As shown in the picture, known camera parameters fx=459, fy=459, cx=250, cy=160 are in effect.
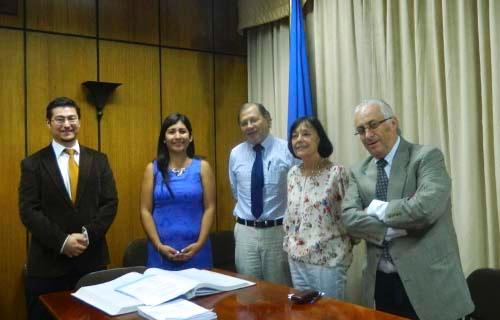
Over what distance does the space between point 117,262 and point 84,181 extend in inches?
57.8

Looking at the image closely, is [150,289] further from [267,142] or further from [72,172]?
[267,142]

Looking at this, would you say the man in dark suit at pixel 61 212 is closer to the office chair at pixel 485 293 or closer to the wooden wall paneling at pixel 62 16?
the wooden wall paneling at pixel 62 16

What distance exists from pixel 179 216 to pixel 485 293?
1779mm

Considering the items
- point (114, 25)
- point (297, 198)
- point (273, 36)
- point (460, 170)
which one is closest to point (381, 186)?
point (297, 198)

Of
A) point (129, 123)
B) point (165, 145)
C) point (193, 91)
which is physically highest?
point (193, 91)

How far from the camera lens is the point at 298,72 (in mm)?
3834

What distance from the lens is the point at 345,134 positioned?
142 inches

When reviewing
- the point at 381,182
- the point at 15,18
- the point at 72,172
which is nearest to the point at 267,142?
the point at 381,182

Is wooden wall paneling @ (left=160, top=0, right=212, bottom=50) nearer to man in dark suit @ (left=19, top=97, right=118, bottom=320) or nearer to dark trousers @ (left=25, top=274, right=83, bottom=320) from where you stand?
man in dark suit @ (left=19, top=97, right=118, bottom=320)

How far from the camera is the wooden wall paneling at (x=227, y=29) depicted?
4.64 m

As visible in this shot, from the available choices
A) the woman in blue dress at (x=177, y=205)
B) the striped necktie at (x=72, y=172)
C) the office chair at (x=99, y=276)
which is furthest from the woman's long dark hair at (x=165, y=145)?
the office chair at (x=99, y=276)

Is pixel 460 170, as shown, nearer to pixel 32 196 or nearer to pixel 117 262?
pixel 32 196

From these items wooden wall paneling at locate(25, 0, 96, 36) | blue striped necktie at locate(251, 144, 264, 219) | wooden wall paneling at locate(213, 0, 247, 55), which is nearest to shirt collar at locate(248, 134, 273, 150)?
blue striped necktie at locate(251, 144, 264, 219)

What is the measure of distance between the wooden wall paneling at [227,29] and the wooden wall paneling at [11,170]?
183 cm
